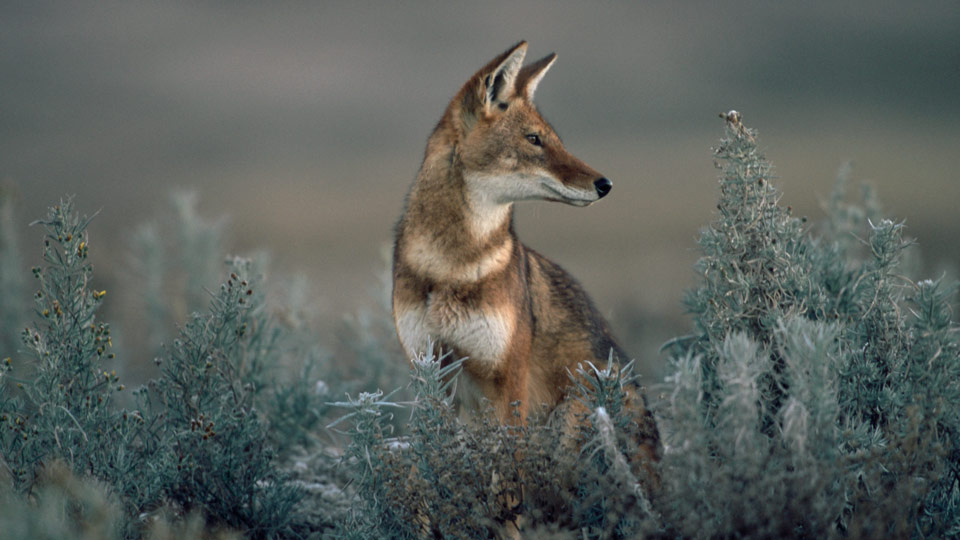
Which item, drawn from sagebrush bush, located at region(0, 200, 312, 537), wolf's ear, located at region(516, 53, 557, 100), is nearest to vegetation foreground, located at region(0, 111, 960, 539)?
sagebrush bush, located at region(0, 200, 312, 537)

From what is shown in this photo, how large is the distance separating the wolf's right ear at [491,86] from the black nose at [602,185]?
0.90m

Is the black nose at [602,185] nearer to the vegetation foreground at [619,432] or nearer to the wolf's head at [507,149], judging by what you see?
the wolf's head at [507,149]

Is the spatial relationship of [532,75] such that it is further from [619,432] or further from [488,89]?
[619,432]

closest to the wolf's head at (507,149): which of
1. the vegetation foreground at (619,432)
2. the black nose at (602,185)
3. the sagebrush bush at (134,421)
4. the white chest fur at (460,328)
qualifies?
the black nose at (602,185)

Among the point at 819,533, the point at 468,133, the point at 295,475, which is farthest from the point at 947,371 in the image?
the point at 295,475

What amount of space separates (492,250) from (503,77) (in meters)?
1.21

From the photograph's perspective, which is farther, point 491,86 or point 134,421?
point 491,86

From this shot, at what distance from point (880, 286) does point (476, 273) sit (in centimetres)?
237

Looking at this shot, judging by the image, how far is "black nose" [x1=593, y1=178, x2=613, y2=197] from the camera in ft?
16.3

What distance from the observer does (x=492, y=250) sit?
5.10 metres

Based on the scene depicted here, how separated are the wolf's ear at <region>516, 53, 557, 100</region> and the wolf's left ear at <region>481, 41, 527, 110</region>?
3.7 inches

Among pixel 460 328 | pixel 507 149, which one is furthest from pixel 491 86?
pixel 460 328

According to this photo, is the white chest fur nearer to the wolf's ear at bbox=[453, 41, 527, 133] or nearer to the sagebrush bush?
the sagebrush bush

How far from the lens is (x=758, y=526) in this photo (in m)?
2.90
